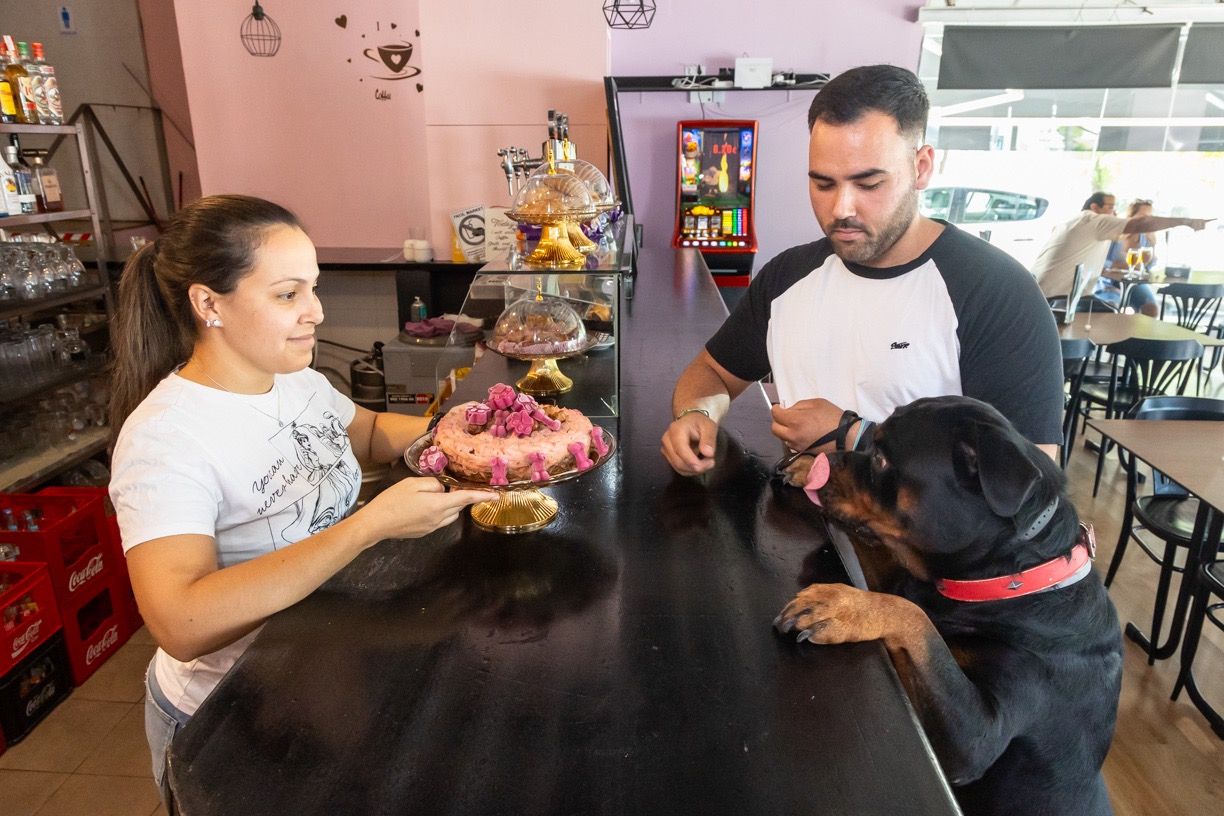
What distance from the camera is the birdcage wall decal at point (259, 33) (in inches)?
226

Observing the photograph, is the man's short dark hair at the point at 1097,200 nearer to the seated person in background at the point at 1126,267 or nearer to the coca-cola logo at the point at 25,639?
the seated person in background at the point at 1126,267

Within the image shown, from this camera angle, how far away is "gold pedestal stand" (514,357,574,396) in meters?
2.44

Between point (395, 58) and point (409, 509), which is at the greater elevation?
point (395, 58)

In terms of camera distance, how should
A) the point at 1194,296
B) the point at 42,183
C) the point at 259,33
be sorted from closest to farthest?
the point at 42,183 < the point at 259,33 < the point at 1194,296

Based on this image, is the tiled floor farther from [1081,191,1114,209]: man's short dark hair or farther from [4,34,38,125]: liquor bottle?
[1081,191,1114,209]: man's short dark hair

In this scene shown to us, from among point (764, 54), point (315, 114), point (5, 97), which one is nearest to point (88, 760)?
point (5, 97)

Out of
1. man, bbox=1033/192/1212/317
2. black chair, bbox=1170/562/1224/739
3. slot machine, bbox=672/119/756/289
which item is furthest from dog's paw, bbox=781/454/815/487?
man, bbox=1033/192/1212/317

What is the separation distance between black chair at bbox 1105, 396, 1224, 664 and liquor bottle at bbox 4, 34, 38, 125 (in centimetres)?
574

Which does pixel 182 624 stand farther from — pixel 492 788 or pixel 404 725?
pixel 492 788

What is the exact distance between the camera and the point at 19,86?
396 cm

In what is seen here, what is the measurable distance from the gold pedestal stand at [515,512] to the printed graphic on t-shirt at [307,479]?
33 centimetres

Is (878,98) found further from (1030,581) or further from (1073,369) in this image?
(1073,369)

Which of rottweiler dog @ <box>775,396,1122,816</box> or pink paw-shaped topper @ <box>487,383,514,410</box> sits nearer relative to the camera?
rottweiler dog @ <box>775,396,1122,816</box>

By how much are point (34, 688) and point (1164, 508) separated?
4842mm
